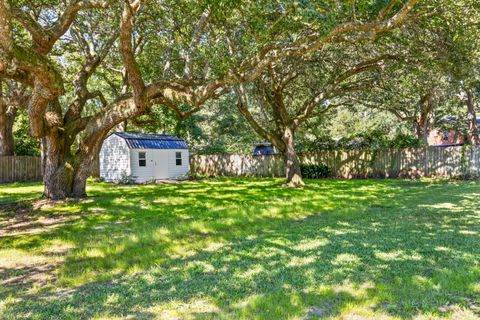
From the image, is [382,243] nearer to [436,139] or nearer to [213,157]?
[213,157]

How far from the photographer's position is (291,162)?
587 inches

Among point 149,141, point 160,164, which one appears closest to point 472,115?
point 160,164

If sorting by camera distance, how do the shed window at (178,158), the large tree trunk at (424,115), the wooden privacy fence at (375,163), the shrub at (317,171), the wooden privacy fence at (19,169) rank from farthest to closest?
the shed window at (178,158) → the large tree trunk at (424,115) → the shrub at (317,171) → the wooden privacy fence at (19,169) → the wooden privacy fence at (375,163)

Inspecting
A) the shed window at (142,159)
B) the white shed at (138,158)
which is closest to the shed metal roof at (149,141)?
the white shed at (138,158)

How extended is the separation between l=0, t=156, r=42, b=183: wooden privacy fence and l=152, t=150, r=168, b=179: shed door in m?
6.83

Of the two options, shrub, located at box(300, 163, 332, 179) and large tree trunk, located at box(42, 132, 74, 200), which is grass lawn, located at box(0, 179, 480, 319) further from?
shrub, located at box(300, 163, 332, 179)

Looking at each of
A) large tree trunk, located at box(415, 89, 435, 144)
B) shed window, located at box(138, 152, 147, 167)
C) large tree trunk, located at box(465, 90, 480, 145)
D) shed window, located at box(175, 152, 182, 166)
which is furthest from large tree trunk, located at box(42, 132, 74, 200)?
large tree trunk, located at box(465, 90, 480, 145)

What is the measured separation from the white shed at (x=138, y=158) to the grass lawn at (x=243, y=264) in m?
10.9

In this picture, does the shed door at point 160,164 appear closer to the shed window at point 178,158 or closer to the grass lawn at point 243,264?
the shed window at point 178,158

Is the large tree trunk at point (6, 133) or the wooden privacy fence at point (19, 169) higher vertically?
the large tree trunk at point (6, 133)

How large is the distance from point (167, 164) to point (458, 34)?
631 inches

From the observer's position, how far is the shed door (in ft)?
65.4

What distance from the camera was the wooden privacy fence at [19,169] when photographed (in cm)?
1891

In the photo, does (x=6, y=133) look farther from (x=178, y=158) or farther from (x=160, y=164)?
(x=178, y=158)
